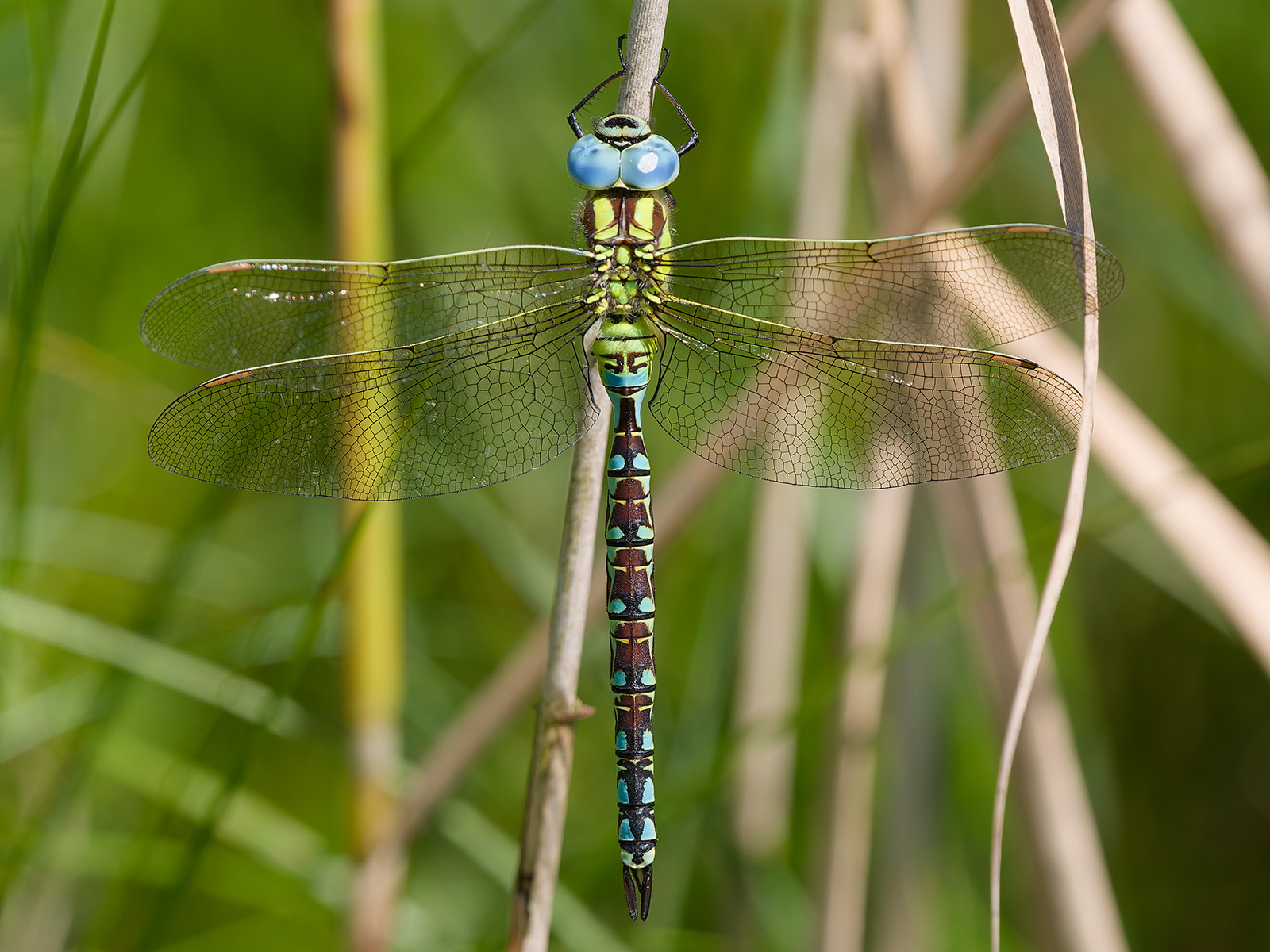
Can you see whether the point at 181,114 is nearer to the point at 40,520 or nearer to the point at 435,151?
the point at 435,151

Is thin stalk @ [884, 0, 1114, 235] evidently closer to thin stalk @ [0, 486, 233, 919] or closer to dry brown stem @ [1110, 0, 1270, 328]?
dry brown stem @ [1110, 0, 1270, 328]

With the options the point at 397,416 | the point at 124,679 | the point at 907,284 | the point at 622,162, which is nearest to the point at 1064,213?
the point at 907,284

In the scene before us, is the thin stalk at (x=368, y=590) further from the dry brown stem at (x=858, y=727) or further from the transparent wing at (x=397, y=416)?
the dry brown stem at (x=858, y=727)

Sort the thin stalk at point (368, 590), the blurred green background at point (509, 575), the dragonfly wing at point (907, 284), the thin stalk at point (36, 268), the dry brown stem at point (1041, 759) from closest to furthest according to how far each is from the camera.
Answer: the thin stalk at point (36, 268) < the dragonfly wing at point (907, 284) < the thin stalk at point (368, 590) < the dry brown stem at point (1041, 759) < the blurred green background at point (509, 575)

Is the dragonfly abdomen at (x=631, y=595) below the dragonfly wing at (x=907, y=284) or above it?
below

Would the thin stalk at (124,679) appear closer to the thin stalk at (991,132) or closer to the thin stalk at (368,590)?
the thin stalk at (368,590)

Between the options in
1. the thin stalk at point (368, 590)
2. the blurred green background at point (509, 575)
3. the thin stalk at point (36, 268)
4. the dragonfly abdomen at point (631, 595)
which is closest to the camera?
the thin stalk at point (36, 268)

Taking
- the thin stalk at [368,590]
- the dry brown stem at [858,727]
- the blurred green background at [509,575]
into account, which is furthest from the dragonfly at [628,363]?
the dry brown stem at [858,727]

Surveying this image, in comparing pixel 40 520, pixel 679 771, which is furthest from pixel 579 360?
pixel 40 520

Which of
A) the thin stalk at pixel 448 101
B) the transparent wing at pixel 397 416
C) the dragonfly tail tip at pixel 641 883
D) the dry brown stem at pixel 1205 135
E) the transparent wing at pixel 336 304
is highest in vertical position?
the dry brown stem at pixel 1205 135

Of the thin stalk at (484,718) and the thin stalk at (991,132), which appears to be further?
the thin stalk at (484,718)
